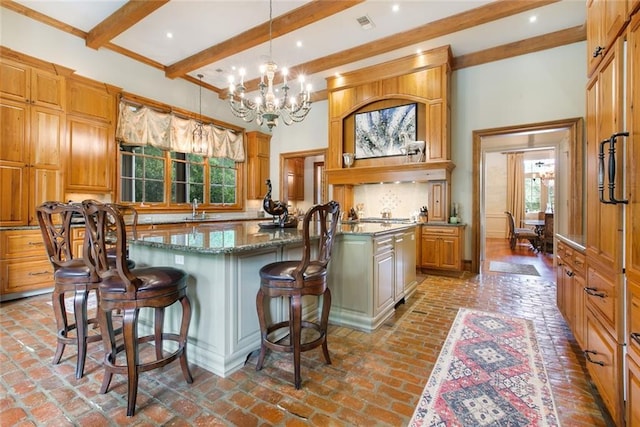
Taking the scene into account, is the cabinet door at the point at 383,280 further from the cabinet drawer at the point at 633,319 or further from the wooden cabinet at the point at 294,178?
the wooden cabinet at the point at 294,178

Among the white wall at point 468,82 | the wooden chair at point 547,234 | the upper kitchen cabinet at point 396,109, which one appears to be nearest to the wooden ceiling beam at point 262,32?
the white wall at point 468,82

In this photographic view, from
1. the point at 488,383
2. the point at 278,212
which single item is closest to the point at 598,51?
the point at 488,383

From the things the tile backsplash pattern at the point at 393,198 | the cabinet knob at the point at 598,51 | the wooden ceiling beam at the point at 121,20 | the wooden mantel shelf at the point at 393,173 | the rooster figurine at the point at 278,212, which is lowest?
the rooster figurine at the point at 278,212

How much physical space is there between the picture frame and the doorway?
1.18 meters

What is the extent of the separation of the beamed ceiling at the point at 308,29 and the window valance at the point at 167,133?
0.89m

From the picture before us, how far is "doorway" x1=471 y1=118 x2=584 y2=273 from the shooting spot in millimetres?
4453

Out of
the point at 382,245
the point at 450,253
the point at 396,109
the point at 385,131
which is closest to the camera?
the point at 382,245

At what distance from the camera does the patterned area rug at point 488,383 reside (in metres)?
1.55

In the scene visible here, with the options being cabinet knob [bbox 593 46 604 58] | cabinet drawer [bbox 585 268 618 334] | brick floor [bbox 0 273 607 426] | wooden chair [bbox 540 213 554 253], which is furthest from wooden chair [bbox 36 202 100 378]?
wooden chair [bbox 540 213 554 253]

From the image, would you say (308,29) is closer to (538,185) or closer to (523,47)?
(523,47)

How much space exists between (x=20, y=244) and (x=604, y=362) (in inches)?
217

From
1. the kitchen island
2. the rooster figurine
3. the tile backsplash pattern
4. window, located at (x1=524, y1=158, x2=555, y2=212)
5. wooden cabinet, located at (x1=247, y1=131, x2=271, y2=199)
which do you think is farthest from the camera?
window, located at (x1=524, y1=158, x2=555, y2=212)

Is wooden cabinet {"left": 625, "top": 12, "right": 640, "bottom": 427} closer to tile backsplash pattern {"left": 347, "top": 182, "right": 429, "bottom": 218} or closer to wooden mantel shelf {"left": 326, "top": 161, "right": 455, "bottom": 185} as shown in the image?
wooden mantel shelf {"left": 326, "top": 161, "right": 455, "bottom": 185}

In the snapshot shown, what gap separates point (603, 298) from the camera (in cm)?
158
